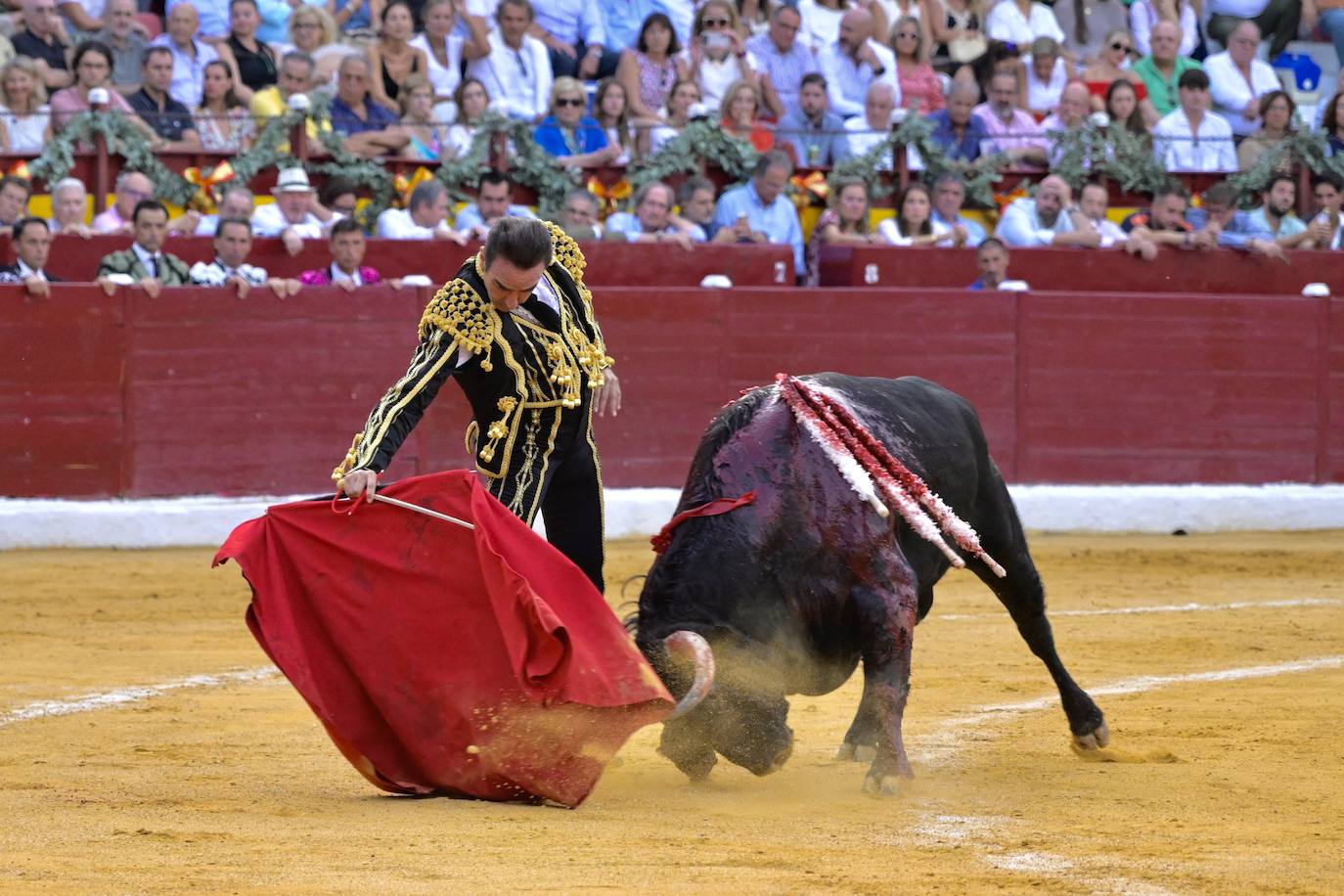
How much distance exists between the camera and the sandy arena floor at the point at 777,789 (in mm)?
3492

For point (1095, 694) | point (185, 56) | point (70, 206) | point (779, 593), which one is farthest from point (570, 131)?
point (779, 593)

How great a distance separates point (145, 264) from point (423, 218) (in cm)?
128

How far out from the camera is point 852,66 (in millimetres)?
11242

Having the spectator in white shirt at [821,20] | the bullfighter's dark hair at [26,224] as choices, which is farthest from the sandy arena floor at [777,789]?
the spectator in white shirt at [821,20]

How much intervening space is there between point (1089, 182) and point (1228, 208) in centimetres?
74

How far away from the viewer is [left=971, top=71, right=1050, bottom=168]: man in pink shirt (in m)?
10.5

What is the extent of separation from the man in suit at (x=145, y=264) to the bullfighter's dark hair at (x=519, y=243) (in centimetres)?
452

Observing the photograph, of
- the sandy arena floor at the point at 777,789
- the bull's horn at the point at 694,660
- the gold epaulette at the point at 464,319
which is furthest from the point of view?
the gold epaulette at the point at 464,319

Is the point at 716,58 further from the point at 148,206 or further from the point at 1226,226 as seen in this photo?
the point at 148,206

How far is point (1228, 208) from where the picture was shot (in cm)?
1055

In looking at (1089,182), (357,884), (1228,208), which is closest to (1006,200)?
(1089,182)

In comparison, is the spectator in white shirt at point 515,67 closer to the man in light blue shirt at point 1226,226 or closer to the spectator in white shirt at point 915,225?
the spectator in white shirt at point 915,225

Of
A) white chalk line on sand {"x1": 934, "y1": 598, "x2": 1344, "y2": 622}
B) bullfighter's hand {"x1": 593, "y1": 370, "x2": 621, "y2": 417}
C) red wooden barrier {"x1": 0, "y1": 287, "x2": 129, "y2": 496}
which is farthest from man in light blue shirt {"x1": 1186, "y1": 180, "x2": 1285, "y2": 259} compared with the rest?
A: bullfighter's hand {"x1": 593, "y1": 370, "x2": 621, "y2": 417}

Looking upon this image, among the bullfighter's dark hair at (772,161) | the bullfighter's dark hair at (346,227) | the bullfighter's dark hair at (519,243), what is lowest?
the bullfighter's dark hair at (346,227)
